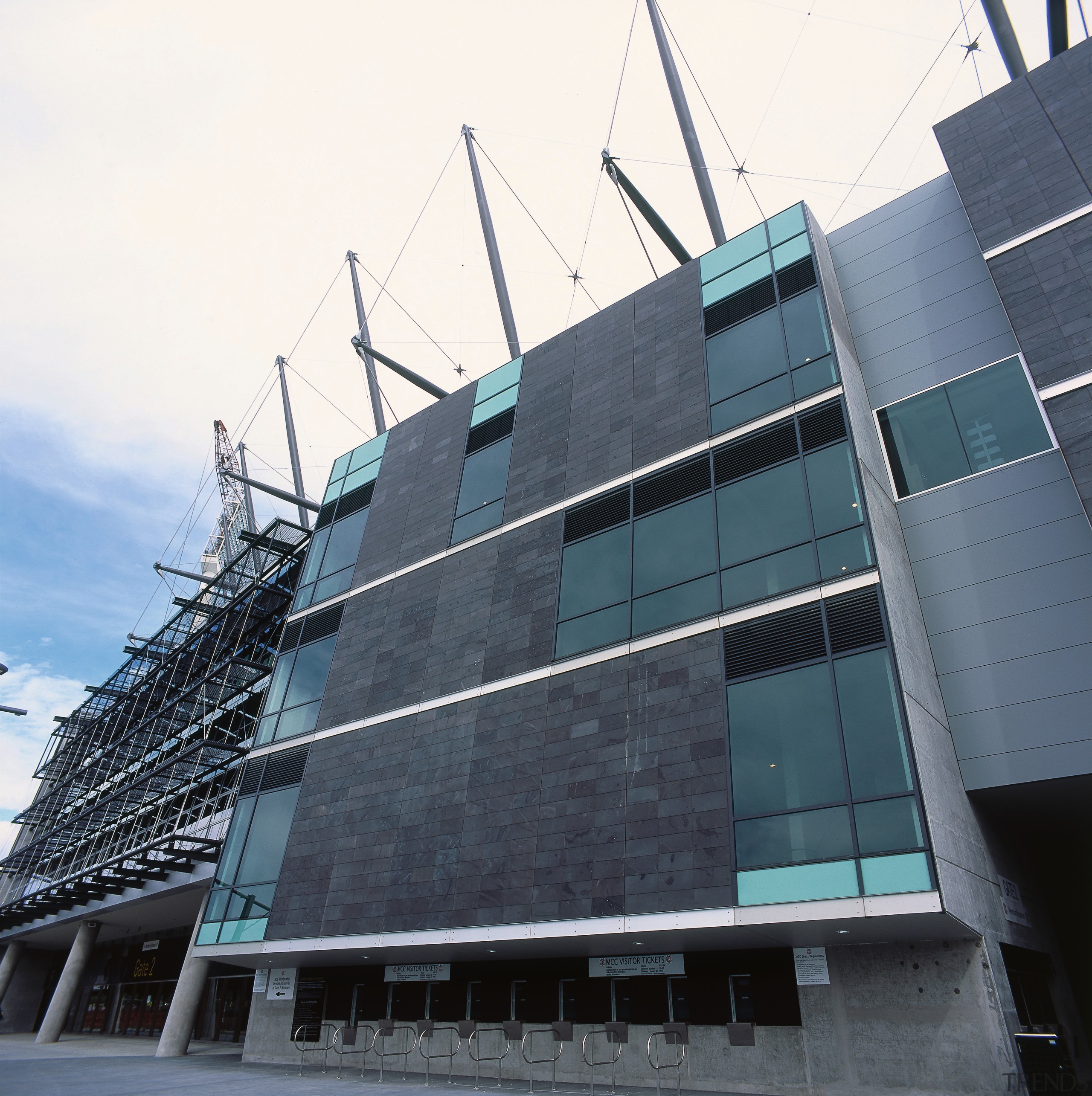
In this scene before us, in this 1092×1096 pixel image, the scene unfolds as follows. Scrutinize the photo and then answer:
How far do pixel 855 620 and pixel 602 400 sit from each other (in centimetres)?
1043

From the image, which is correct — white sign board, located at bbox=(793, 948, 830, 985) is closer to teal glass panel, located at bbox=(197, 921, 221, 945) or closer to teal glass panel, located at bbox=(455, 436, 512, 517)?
teal glass panel, located at bbox=(455, 436, 512, 517)

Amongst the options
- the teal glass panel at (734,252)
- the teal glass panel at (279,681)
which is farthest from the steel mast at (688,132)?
the teal glass panel at (279,681)

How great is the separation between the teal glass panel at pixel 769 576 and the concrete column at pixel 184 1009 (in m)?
19.8

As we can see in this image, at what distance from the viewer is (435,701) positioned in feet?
68.4

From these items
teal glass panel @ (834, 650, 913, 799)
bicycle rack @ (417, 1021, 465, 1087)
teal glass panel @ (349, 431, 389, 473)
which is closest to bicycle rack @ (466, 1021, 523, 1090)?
bicycle rack @ (417, 1021, 465, 1087)

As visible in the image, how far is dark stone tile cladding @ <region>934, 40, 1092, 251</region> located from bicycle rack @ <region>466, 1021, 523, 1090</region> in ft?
65.2

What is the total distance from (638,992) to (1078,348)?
15.9m

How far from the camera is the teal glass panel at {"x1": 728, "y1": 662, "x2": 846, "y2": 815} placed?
13.8 m

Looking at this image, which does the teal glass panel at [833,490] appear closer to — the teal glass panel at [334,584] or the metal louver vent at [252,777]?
the teal glass panel at [334,584]

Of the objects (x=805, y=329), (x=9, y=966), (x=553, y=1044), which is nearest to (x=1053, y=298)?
(x=805, y=329)

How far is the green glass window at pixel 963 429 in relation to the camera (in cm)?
1692

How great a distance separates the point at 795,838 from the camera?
1349 centimetres

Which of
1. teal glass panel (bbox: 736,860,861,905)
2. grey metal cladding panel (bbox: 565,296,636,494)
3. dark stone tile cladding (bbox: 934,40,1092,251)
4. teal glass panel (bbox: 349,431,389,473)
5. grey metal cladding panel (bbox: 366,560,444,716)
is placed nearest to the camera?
teal glass panel (bbox: 736,860,861,905)

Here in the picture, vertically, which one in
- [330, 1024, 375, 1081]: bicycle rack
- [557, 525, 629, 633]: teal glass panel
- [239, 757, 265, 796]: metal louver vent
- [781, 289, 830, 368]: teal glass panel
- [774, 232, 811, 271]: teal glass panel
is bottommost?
[330, 1024, 375, 1081]: bicycle rack
